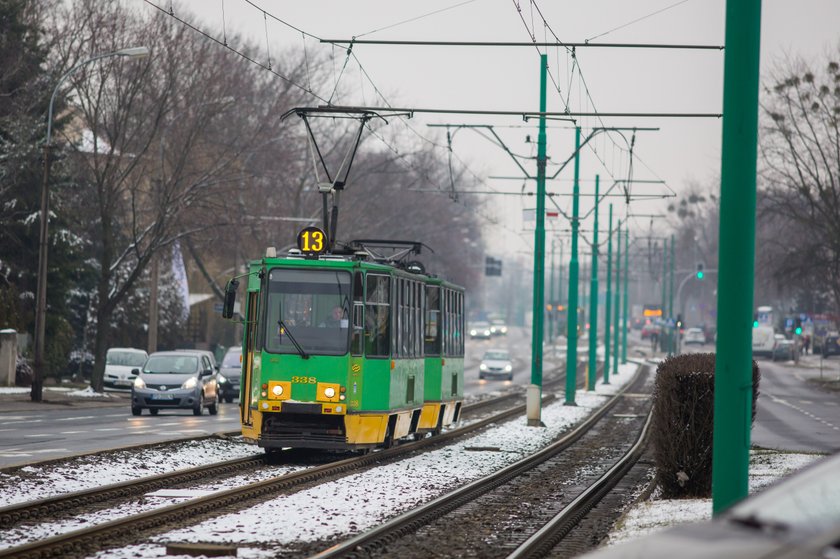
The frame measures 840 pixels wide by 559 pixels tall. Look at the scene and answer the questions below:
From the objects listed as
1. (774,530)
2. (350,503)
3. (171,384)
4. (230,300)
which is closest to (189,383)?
(171,384)

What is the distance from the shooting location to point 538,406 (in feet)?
112

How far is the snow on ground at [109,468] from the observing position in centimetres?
1690

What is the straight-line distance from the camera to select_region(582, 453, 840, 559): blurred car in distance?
500 centimetres

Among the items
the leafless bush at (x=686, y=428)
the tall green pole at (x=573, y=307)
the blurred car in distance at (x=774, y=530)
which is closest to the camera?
the blurred car in distance at (x=774, y=530)

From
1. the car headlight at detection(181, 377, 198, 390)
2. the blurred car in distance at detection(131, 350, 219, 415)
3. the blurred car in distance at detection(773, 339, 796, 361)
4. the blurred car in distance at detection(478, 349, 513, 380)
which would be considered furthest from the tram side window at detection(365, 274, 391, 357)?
the blurred car in distance at detection(773, 339, 796, 361)

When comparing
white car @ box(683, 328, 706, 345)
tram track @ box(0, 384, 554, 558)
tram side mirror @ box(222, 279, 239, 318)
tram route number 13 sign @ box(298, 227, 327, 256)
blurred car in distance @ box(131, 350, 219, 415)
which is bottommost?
tram track @ box(0, 384, 554, 558)

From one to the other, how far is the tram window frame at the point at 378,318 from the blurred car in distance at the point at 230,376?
25738 millimetres

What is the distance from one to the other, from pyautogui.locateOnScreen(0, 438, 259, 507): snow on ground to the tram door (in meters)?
0.98

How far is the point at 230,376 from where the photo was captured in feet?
161

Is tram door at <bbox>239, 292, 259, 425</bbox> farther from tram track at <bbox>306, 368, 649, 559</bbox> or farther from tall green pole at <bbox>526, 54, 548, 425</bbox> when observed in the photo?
tall green pole at <bbox>526, 54, 548, 425</bbox>

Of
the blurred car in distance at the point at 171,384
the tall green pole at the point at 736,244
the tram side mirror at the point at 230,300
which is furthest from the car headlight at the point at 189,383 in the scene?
the tall green pole at the point at 736,244

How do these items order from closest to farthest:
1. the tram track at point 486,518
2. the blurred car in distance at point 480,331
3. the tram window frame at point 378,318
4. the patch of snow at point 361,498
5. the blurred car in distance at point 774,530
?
the blurred car in distance at point 774,530, the tram track at point 486,518, the patch of snow at point 361,498, the tram window frame at point 378,318, the blurred car in distance at point 480,331

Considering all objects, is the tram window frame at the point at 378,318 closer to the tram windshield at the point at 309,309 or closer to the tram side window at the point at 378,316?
the tram side window at the point at 378,316

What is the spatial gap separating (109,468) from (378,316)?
5145mm
